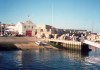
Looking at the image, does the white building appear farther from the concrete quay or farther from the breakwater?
the breakwater

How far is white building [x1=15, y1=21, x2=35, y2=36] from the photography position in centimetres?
13738

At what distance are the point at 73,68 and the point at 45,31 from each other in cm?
8319

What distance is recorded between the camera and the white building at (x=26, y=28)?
137375 mm

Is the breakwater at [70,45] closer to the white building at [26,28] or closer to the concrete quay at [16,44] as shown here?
the concrete quay at [16,44]

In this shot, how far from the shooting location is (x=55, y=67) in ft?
171

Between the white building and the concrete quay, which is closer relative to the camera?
the concrete quay

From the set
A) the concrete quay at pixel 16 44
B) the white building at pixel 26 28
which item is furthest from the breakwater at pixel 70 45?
the white building at pixel 26 28

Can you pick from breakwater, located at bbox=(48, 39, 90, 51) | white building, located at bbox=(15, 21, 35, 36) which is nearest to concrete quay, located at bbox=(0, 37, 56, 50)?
breakwater, located at bbox=(48, 39, 90, 51)

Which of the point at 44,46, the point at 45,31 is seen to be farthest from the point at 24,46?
the point at 45,31

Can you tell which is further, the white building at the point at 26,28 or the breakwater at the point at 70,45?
the white building at the point at 26,28

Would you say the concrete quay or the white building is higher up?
the white building

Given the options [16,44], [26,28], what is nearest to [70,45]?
[16,44]

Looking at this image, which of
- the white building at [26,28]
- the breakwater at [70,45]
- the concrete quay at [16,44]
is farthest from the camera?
the white building at [26,28]

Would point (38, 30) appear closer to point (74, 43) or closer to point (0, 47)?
point (74, 43)
